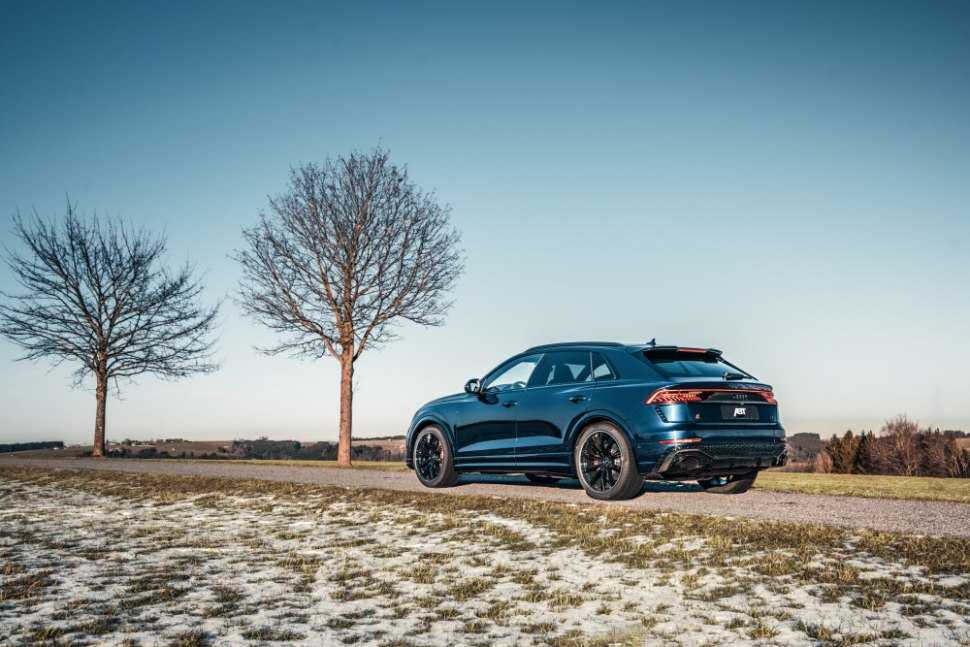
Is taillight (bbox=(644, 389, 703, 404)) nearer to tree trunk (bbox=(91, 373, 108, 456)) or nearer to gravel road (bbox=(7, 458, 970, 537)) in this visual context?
gravel road (bbox=(7, 458, 970, 537))

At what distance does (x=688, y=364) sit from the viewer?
27.0 ft

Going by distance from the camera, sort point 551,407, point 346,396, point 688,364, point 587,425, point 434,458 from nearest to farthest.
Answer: point 688,364, point 587,425, point 551,407, point 434,458, point 346,396

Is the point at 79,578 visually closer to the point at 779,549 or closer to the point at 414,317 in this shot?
the point at 779,549

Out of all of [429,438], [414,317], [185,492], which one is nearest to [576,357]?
[429,438]

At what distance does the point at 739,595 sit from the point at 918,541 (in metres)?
2.24

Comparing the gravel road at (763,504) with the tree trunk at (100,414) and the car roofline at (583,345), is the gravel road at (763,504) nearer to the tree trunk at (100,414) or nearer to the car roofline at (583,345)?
the car roofline at (583,345)

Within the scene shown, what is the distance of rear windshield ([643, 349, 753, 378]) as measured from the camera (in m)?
8.02

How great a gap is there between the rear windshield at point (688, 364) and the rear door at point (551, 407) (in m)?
0.80

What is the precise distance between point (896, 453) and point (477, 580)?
5120cm

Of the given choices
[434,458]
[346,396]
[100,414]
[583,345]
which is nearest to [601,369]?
[583,345]

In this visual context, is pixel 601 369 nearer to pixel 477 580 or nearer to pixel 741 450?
pixel 741 450

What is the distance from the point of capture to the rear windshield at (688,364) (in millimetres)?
8016

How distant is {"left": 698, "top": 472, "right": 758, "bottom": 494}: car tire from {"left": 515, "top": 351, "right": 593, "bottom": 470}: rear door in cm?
217

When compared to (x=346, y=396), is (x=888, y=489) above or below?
below
